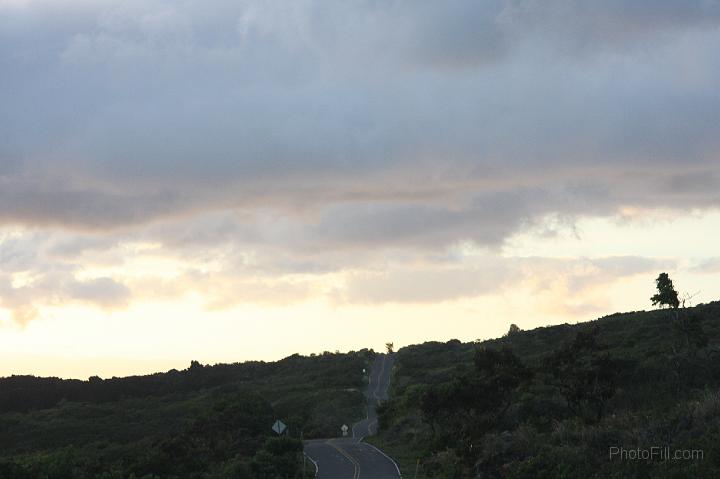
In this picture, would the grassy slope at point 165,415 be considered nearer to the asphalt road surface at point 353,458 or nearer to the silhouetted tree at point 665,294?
the asphalt road surface at point 353,458

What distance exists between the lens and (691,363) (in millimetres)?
52156

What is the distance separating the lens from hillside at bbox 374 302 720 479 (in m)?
30.2

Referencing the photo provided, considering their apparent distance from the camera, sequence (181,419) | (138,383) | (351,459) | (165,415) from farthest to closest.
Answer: (138,383), (165,415), (181,419), (351,459)

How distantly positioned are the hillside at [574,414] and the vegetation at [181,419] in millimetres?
10755

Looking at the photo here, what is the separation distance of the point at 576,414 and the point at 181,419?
56.5m

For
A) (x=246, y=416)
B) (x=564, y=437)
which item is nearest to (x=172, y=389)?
(x=246, y=416)

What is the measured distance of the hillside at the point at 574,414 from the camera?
30.2 metres

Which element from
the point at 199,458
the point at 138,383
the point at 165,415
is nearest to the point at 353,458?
the point at 199,458

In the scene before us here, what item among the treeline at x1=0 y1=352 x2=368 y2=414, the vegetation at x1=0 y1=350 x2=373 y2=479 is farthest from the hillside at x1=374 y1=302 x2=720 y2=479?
the treeline at x1=0 y1=352 x2=368 y2=414

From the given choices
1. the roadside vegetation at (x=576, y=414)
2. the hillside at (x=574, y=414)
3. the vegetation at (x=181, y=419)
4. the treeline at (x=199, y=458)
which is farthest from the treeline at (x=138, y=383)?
the hillside at (x=574, y=414)

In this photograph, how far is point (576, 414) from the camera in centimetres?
4597

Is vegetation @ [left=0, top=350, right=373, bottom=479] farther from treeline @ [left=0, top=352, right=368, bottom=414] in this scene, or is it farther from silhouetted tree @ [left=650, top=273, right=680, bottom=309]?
silhouetted tree @ [left=650, top=273, right=680, bottom=309]

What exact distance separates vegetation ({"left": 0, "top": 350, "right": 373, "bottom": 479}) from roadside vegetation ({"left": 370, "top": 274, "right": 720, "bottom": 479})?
10.9 meters

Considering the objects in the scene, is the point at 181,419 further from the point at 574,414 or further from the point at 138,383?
the point at 138,383
